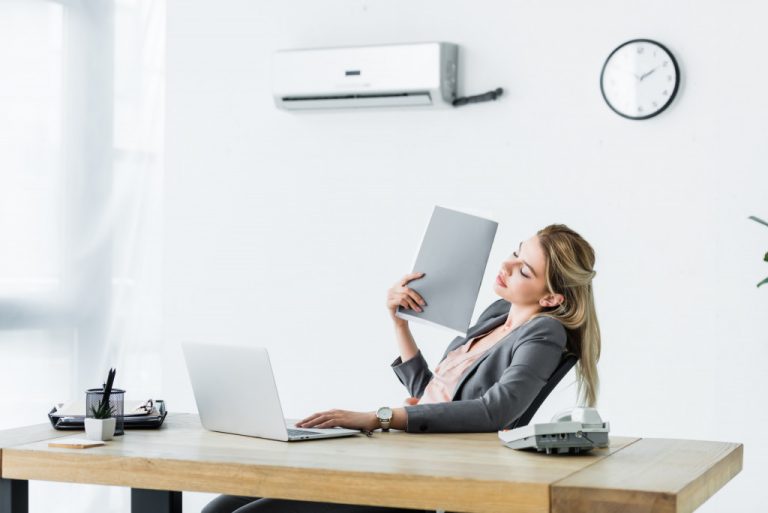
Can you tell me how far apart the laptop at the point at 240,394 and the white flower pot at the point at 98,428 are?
7.5 inches

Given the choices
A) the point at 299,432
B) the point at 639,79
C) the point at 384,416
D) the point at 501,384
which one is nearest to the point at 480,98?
the point at 639,79

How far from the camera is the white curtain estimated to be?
347 centimetres

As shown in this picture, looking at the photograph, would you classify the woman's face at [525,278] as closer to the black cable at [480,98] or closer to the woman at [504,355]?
the woman at [504,355]

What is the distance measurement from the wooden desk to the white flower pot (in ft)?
0.08

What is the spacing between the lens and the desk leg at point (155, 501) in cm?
200

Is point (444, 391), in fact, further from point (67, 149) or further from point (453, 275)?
point (67, 149)

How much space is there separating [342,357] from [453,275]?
1.58m

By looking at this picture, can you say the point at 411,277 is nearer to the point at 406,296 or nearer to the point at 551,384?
the point at 406,296

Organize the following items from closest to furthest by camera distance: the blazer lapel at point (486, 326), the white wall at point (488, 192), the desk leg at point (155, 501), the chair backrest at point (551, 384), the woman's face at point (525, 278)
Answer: the desk leg at point (155, 501) < the chair backrest at point (551, 384) < the woman's face at point (525, 278) < the blazer lapel at point (486, 326) < the white wall at point (488, 192)

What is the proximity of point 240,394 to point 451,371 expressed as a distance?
66cm

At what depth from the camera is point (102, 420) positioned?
1847 millimetres

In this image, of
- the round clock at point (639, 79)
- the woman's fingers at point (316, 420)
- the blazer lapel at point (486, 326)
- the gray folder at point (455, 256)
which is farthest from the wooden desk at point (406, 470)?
the round clock at point (639, 79)

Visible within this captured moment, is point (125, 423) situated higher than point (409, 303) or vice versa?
point (409, 303)

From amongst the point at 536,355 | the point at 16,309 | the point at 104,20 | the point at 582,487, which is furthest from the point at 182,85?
the point at 582,487
